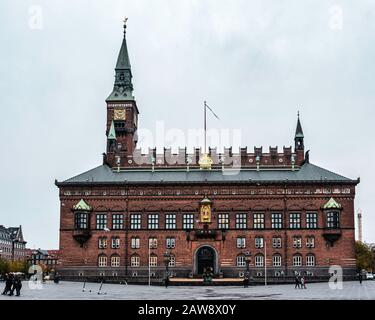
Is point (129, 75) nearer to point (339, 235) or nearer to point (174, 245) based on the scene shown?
point (174, 245)

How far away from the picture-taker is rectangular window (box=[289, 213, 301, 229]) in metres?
72.1

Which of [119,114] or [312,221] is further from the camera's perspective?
[119,114]

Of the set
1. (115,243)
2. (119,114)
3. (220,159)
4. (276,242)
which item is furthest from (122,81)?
(276,242)

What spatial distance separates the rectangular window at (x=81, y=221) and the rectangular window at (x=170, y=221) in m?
10.0

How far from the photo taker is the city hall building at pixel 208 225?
71.2 meters

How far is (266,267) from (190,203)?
40.2 ft

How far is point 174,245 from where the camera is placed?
238 feet

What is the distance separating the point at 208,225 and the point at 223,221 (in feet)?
6.43

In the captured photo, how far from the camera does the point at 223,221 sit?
72688mm

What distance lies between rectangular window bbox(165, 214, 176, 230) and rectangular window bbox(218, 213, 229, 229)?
5.66m

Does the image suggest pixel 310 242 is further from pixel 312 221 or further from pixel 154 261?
pixel 154 261

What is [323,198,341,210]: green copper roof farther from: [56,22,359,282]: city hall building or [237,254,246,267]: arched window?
[237,254,246,267]: arched window
